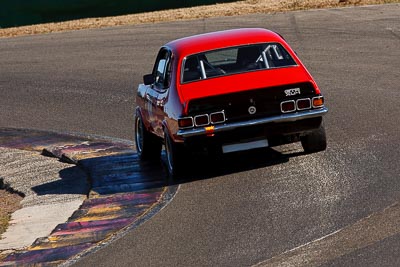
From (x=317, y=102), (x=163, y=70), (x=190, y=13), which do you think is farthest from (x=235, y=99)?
(x=190, y=13)

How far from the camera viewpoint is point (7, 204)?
478 inches

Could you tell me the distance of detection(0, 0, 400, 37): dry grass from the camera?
84.5 ft

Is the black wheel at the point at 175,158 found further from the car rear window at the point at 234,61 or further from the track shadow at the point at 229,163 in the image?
the car rear window at the point at 234,61

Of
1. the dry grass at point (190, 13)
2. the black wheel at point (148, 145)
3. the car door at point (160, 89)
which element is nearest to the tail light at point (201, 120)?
the car door at point (160, 89)

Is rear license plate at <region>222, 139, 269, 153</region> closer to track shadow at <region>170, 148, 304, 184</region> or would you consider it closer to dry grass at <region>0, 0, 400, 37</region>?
track shadow at <region>170, 148, 304, 184</region>

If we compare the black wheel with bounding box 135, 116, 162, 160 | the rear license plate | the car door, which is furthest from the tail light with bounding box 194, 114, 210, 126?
the black wheel with bounding box 135, 116, 162, 160

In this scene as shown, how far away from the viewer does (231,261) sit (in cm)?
795

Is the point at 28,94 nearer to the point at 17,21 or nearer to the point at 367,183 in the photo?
the point at 17,21

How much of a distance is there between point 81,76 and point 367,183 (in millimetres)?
11825

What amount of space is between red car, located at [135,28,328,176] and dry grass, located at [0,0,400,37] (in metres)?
13.6

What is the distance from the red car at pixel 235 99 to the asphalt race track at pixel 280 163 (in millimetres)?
354

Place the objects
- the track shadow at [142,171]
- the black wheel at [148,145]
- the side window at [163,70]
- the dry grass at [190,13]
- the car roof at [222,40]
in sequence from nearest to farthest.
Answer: the track shadow at [142,171] < the car roof at [222,40] < the side window at [163,70] < the black wheel at [148,145] < the dry grass at [190,13]

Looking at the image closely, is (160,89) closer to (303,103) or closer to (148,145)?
(148,145)

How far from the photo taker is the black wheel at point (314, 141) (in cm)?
1164
